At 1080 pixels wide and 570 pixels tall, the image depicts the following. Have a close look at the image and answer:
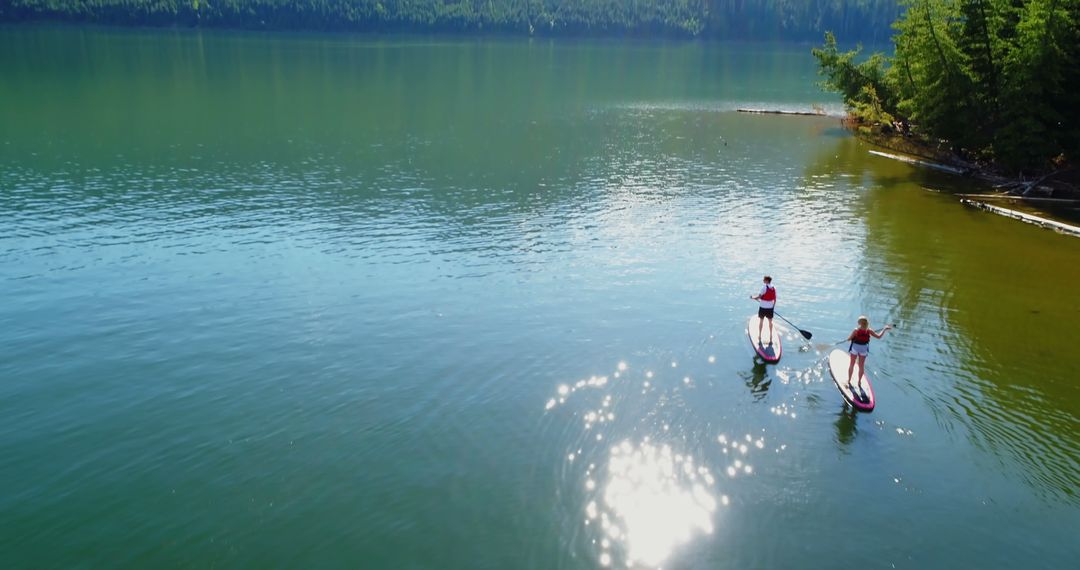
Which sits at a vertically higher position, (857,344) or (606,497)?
(857,344)

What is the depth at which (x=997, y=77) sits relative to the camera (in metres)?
50.4

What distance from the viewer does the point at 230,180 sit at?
164 ft

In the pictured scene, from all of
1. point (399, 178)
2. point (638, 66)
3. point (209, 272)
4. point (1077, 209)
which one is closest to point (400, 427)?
point (209, 272)

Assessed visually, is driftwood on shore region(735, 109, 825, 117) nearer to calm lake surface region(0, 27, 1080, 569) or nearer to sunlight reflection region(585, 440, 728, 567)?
calm lake surface region(0, 27, 1080, 569)

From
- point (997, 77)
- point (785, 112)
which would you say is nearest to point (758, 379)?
point (997, 77)

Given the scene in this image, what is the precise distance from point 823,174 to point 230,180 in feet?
145

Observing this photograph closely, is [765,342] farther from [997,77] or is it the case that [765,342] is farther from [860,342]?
[997,77]

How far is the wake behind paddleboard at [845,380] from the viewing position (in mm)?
21516

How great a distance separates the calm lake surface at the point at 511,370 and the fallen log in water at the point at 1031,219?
3.63 ft

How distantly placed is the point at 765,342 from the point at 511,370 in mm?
9017

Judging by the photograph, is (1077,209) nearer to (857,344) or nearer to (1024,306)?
(1024,306)

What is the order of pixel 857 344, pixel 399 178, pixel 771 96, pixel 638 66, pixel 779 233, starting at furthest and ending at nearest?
pixel 638 66, pixel 771 96, pixel 399 178, pixel 779 233, pixel 857 344

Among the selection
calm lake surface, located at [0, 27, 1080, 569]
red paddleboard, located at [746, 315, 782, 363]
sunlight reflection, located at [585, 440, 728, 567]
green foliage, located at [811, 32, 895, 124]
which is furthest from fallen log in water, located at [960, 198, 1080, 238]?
sunlight reflection, located at [585, 440, 728, 567]

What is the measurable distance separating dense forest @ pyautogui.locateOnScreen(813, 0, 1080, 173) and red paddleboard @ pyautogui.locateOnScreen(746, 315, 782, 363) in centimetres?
3154
